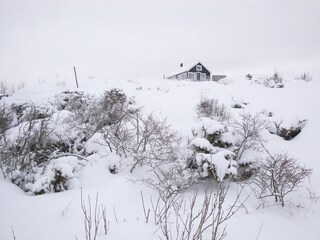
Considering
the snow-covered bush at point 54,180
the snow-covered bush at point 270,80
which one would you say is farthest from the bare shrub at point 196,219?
the snow-covered bush at point 270,80

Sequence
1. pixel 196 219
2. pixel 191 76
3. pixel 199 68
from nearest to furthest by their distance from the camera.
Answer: pixel 196 219 → pixel 191 76 → pixel 199 68

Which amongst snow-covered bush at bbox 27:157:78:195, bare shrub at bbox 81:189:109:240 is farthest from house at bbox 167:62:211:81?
bare shrub at bbox 81:189:109:240

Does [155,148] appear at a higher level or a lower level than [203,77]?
lower

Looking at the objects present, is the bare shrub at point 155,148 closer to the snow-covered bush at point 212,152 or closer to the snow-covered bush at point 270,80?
the snow-covered bush at point 212,152

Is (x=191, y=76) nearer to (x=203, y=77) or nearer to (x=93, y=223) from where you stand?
(x=203, y=77)

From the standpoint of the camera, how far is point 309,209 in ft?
14.3

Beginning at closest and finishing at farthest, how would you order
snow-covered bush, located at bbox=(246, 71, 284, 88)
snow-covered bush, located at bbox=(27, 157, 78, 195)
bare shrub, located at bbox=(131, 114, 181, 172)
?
snow-covered bush, located at bbox=(27, 157, 78, 195), bare shrub, located at bbox=(131, 114, 181, 172), snow-covered bush, located at bbox=(246, 71, 284, 88)

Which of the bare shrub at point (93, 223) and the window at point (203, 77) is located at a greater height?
the window at point (203, 77)

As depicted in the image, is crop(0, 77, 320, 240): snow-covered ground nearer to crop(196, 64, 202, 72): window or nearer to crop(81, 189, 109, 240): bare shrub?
crop(81, 189, 109, 240): bare shrub

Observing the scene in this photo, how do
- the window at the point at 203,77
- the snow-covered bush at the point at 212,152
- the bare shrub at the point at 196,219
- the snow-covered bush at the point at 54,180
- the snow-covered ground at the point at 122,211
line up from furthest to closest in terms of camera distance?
the window at the point at 203,77, the snow-covered bush at the point at 212,152, the snow-covered bush at the point at 54,180, the snow-covered ground at the point at 122,211, the bare shrub at the point at 196,219

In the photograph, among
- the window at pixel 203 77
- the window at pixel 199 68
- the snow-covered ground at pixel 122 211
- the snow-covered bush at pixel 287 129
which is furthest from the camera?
the window at pixel 203 77

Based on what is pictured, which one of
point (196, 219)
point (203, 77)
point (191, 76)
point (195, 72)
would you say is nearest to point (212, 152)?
point (196, 219)

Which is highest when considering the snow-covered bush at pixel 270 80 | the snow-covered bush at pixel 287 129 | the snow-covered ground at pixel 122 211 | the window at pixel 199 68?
the window at pixel 199 68

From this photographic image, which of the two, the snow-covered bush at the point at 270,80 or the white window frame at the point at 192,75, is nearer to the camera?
the snow-covered bush at the point at 270,80
